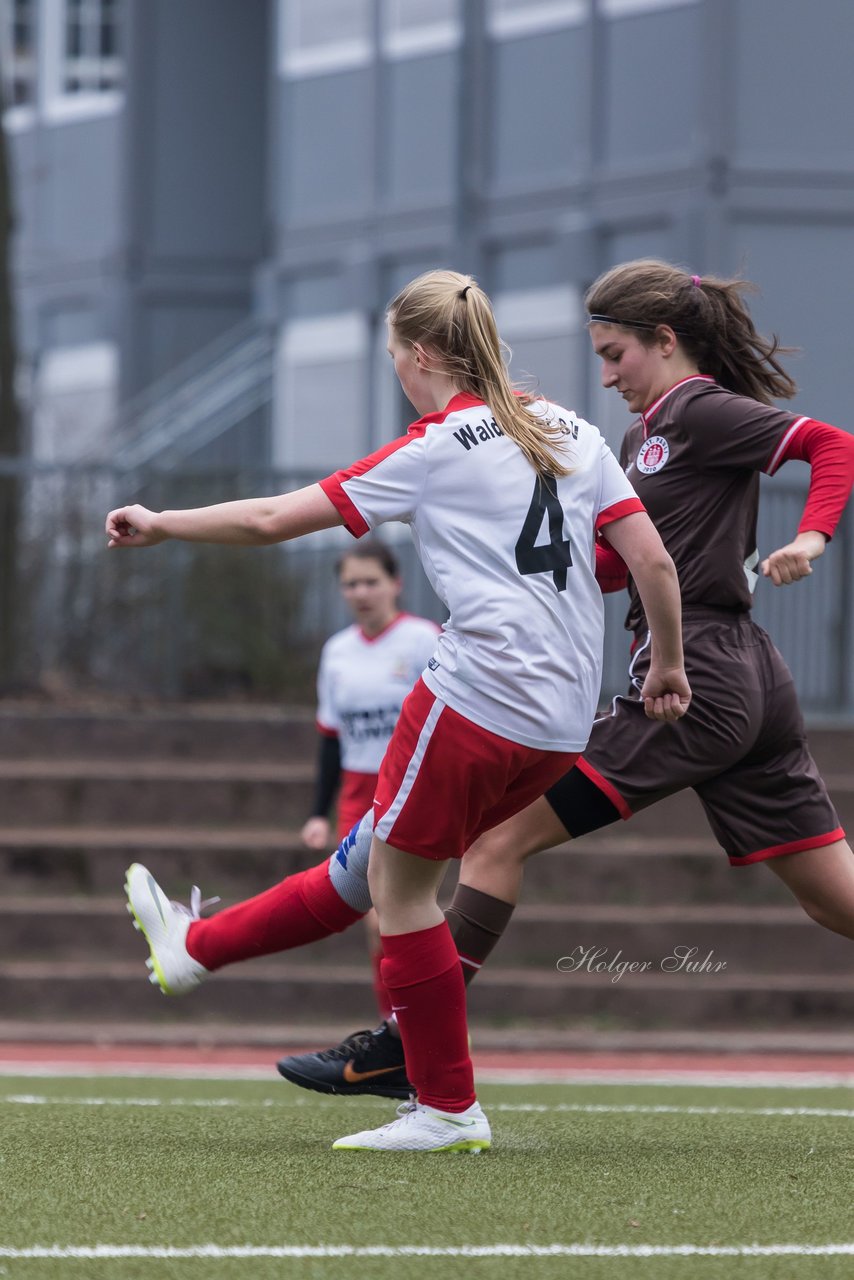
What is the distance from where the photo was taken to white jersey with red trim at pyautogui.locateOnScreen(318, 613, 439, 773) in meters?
7.99

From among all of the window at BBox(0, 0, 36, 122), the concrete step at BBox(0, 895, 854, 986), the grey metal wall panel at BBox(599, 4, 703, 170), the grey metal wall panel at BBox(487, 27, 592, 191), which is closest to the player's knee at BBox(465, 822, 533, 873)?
the concrete step at BBox(0, 895, 854, 986)

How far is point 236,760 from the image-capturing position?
1234 centimetres

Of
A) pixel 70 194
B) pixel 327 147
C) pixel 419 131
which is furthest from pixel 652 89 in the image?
pixel 70 194

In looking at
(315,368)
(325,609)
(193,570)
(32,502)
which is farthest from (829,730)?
(315,368)

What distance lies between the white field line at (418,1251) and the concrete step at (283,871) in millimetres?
7169

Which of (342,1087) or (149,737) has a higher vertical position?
(342,1087)

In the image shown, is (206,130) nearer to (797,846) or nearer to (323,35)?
(323,35)

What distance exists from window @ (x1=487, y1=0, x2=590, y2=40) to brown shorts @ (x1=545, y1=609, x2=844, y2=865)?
39.6 feet

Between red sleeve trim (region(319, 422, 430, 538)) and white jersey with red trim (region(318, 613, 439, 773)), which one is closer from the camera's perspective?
red sleeve trim (region(319, 422, 430, 538))

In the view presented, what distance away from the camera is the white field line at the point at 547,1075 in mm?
7973

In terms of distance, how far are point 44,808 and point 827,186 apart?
Answer: 7653 millimetres

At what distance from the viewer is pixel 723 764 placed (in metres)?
4.91

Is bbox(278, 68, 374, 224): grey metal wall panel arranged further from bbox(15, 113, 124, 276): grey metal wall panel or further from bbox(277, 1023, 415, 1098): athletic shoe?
bbox(277, 1023, 415, 1098): athletic shoe

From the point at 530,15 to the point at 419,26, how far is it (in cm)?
134
